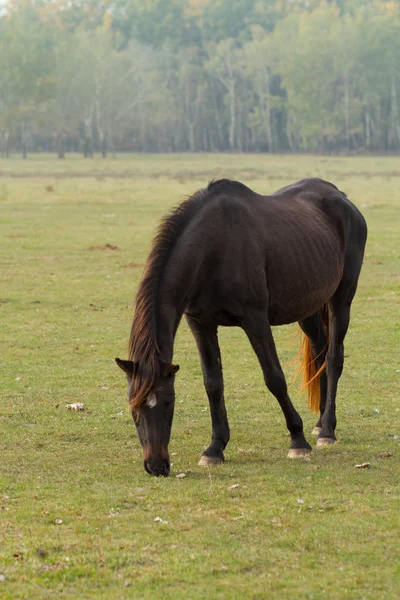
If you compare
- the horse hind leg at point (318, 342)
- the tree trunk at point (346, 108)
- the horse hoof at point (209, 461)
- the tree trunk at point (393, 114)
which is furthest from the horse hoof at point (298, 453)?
the tree trunk at point (393, 114)

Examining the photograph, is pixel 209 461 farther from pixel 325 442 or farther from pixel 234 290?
pixel 234 290

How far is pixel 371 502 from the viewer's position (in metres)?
5.90

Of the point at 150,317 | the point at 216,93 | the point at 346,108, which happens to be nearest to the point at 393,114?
the point at 346,108

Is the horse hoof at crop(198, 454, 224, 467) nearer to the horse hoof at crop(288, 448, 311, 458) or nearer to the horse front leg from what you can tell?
the horse front leg

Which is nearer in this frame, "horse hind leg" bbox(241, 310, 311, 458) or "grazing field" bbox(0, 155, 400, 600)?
"grazing field" bbox(0, 155, 400, 600)

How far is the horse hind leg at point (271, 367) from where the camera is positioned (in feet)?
22.5

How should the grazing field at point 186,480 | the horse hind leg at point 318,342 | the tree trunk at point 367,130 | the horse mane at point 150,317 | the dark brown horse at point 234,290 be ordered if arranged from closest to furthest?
the grazing field at point 186,480 < the horse mane at point 150,317 < the dark brown horse at point 234,290 < the horse hind leg at point 318,342 < the tree trunk at point 367,130

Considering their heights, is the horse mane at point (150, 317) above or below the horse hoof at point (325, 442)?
above

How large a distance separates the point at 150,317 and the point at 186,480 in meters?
1.18

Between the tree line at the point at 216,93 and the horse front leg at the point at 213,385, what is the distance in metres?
83.0

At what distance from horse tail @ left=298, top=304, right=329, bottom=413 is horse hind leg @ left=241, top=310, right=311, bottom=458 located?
1.14 metres

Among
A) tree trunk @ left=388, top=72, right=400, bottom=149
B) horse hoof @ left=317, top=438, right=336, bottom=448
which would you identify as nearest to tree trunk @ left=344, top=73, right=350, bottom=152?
tree trunk @ left=388, top=72, right=400, bottom=149

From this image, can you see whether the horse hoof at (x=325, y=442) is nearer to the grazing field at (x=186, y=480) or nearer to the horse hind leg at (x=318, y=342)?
the grazing field at (x=186, y=480)

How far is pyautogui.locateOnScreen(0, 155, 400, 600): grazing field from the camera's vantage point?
471 cm
